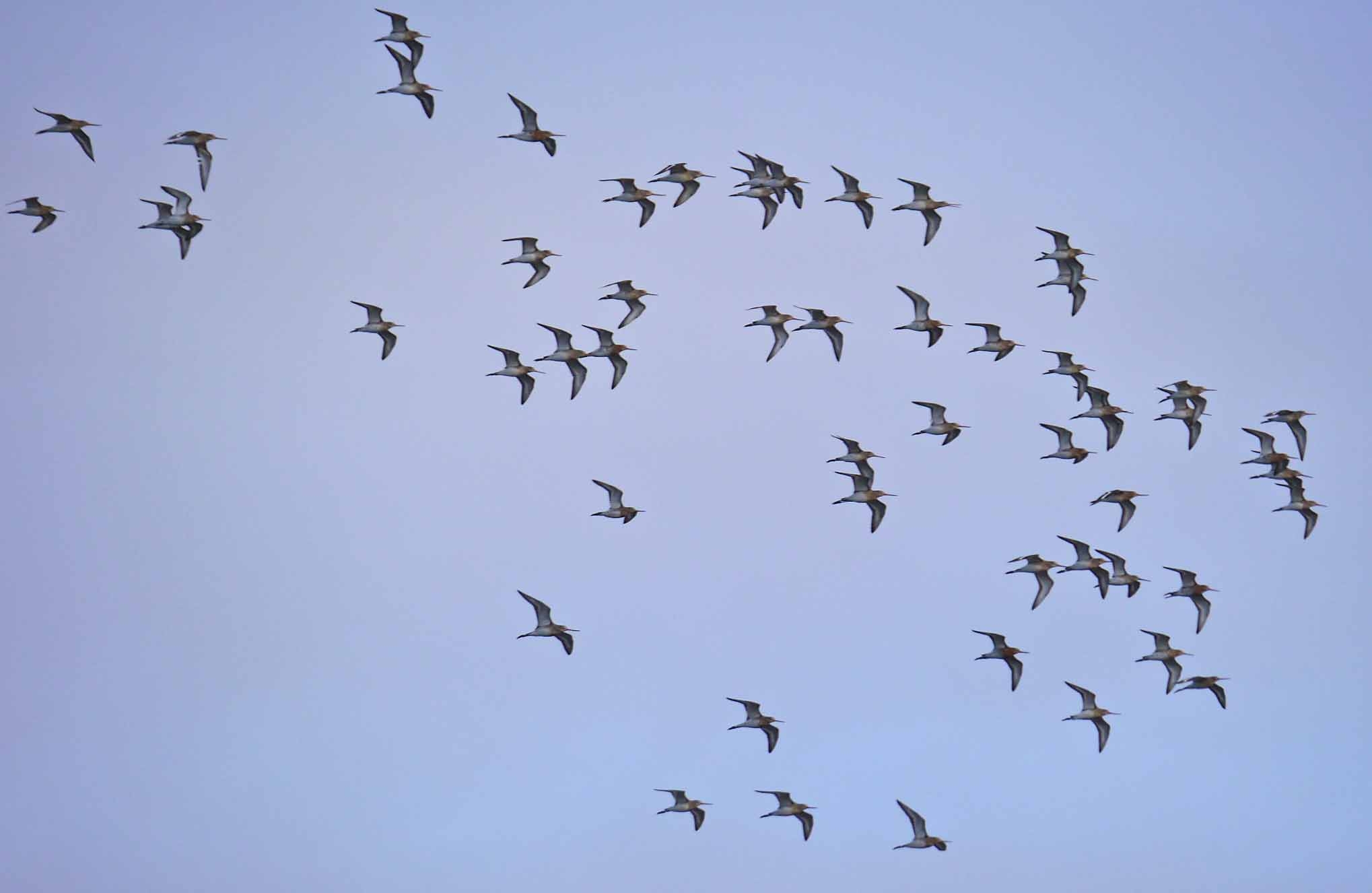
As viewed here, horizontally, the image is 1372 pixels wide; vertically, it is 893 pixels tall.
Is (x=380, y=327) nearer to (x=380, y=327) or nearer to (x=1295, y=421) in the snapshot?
(x=380, y=327)

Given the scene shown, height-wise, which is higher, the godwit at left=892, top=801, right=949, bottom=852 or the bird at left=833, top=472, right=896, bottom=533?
the bird at left=833, top=472, right=896, bottom=533

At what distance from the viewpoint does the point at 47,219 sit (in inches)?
2223

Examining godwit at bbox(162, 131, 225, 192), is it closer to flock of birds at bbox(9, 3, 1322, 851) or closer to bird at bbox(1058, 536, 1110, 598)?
flock of birds at bbox(9, 3, 1322, 851)

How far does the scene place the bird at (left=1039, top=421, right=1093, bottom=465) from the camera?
64.2 meters

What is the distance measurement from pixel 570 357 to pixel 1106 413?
12747mm

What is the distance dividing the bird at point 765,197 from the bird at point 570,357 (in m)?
4.98

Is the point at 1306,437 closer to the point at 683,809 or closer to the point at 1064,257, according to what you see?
the point at 1064,257

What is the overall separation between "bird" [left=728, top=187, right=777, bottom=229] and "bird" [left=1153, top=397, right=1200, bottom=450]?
1064 cm

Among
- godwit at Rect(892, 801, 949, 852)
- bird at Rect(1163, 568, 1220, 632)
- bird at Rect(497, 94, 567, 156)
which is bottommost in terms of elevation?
godwit at Rect(892, 801, 949, 852)

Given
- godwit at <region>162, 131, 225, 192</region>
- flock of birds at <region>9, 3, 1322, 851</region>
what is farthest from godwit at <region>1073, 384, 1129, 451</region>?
godwit at <region>162, 131, 225, 192</region>

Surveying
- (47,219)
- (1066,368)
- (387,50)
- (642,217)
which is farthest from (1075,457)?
(47,219)

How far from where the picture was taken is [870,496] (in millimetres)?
63031

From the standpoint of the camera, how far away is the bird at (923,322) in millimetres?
61094

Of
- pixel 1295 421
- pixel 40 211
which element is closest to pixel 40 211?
pixel 40 211
